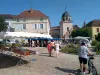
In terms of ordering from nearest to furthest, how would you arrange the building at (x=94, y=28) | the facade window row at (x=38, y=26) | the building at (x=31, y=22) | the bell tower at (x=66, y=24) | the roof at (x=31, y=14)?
the building at (x=31, y=22) → the facade window row at (x=38, y=26) → the roof at (x=31, y=14) → the building at (x=94, y=28) → the bell tower at (x=66, y=24)

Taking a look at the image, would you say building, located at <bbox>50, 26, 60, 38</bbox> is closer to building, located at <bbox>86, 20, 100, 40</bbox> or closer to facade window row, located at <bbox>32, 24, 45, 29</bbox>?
building, located at <bbox>86, 20, 100, 40</bbox>

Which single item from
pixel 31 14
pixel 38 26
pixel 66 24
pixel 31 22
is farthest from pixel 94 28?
pixel 31 22

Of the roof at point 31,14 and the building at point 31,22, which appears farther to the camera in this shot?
the roof at point 31,14

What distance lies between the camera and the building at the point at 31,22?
279 ft

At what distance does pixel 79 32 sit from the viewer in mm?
103312

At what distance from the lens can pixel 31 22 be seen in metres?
87.2

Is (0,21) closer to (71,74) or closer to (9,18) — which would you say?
(9,18)

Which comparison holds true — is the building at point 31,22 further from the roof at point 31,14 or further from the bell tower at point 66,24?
the bell tower at point 66,24

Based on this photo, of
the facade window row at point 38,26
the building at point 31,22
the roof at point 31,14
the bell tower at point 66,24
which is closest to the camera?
the building at point 31,22

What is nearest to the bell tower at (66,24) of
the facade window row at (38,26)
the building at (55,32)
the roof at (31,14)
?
the building at (55,32)

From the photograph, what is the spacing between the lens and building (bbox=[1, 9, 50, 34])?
279ft

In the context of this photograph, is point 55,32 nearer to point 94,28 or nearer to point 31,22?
point 94,28

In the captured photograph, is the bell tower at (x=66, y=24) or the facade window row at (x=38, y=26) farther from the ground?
the bell tower at (x=66, y=24)

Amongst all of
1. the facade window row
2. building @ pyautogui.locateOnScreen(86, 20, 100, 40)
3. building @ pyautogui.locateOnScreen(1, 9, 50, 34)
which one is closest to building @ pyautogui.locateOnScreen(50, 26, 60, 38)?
building @ pyautogui.locateOnScreen(86, 20, 100, 40)
